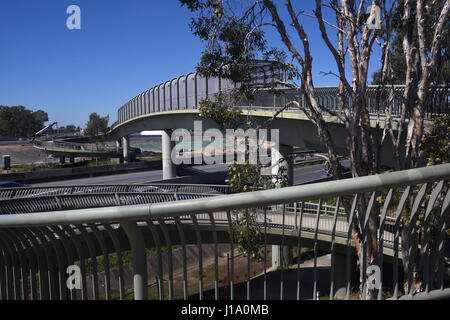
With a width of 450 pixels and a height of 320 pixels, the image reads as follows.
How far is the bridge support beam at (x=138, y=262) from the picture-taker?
8.05 ft

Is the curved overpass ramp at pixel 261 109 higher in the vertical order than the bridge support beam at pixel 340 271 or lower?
higher

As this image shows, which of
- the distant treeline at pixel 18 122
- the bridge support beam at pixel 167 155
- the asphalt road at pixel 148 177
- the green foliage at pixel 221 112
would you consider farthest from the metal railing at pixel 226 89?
the distant treeline at pixel 18 122

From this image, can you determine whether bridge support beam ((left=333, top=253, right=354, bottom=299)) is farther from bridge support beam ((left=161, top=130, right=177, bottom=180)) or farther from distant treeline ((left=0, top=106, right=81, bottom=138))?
distant treeline ((left=0, top=106, right=81, bottom=138))

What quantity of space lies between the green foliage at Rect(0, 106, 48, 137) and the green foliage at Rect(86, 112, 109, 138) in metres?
29.0

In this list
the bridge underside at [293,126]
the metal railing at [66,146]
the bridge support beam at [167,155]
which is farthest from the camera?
the metal railing at [66,146]

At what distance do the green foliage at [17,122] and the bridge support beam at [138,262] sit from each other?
9440cm

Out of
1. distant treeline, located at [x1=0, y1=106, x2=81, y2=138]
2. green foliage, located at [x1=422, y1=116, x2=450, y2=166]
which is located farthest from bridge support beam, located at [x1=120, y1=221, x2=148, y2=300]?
distant treeline, located at [x1=0, y1=106, x2=81, y2=138]

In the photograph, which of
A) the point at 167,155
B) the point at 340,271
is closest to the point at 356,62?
the point at 340,271

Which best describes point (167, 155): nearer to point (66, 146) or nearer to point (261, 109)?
point (66, 146)

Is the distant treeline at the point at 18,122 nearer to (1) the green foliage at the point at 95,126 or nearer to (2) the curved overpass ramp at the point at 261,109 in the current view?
(1) the green foliage at the point at 95,126

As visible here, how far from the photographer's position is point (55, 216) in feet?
7.71
